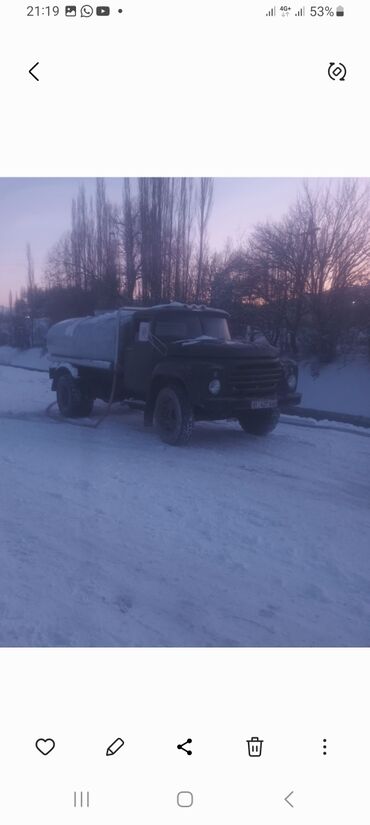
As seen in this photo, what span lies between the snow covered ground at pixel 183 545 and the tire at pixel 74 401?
5.70 ft

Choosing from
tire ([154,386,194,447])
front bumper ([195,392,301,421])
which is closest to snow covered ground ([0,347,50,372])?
tire ([154,386,194,447])

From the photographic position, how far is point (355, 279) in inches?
307

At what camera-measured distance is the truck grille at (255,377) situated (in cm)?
570

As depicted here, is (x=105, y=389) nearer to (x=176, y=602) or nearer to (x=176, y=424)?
(x=176, y=424)

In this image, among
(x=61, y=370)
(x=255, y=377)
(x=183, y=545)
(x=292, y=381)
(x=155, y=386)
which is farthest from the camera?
(x=61, y=370)

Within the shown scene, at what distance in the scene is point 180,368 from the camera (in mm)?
5871

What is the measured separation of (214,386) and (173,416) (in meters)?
0.58

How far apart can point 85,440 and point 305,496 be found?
2.75 m
